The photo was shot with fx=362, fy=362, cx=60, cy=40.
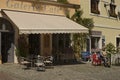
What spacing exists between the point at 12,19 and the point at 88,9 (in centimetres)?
1069

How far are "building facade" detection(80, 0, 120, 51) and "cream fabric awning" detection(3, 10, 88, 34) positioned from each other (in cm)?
565

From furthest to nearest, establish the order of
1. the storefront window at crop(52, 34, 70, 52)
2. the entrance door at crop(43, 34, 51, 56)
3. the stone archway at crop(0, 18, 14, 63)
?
1. the storefront window at crop(52, 34, 70, 52)
2. the entrance door at crop(43, 34, 51, 56)
3. the stone archway at crop(0, 18, 14, 63)

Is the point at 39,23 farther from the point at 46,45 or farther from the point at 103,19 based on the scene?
the point at 103,19

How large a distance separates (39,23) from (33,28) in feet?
4.88

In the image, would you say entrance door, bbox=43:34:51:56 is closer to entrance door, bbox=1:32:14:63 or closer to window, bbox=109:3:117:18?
entrance door, bbox=1:32:14:63

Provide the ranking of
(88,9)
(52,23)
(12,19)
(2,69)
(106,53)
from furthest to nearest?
(88,9) → (106,53) → (52,23) → (12,19) → (2,69)

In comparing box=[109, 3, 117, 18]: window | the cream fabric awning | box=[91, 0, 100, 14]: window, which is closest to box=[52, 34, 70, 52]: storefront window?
the cream fabric awning

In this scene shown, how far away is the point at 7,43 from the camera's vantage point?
25703 mm

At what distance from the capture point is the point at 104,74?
22750 mm

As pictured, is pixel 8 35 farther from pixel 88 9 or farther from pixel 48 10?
pixel 88 9

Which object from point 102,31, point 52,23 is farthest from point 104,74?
point 102,31

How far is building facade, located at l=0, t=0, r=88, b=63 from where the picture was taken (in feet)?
77.8

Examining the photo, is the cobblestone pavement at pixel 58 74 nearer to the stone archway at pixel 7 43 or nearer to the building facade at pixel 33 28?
the stone archway at pixel 7 43

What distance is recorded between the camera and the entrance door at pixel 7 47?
25.5 m
